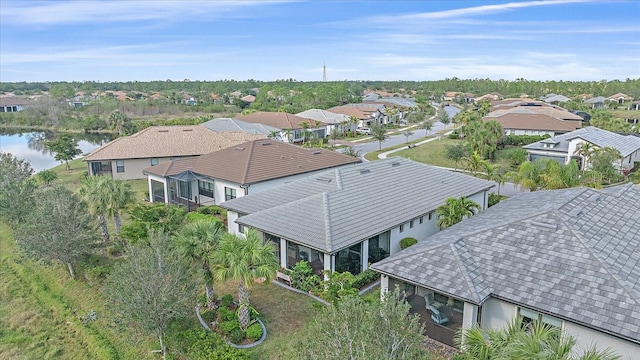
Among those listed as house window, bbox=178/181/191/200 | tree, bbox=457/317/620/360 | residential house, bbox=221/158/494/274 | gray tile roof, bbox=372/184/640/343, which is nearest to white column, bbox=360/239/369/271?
residential house, bbox=221/158/494/274

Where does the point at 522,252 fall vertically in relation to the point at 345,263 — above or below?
above

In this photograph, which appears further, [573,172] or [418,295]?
[573,172]

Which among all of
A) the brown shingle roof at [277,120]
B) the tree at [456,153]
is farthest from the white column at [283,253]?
the brown shingle roof at [277,120]

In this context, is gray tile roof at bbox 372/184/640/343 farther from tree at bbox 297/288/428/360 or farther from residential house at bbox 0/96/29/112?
residential house at bbox 0/96/29/112

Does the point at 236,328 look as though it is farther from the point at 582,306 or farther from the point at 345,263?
the point at 582,306

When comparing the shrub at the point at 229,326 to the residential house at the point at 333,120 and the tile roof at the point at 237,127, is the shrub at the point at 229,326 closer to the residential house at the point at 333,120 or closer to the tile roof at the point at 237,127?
the tile roof at the point at 237,127

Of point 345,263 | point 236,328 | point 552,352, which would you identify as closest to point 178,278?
point 236,328
